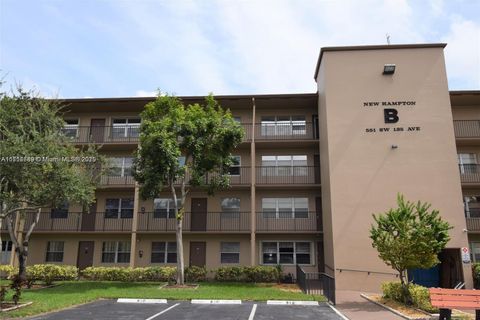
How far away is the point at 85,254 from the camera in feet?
77.8

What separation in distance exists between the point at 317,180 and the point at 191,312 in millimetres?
12639

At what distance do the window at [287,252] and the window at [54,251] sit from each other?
12397 millimetres

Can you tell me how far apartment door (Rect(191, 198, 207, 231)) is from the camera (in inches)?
908

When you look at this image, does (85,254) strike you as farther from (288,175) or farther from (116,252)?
(288,175)

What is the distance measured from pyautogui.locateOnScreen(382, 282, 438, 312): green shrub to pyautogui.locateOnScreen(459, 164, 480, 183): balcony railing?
10061 millimetres

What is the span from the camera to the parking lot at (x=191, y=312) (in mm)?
11594

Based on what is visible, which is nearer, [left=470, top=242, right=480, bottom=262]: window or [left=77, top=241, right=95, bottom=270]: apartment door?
[left=470, top=242, right=480, bottom=262]: window

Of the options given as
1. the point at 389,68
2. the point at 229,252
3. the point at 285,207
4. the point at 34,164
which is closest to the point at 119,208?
the point at 229,252

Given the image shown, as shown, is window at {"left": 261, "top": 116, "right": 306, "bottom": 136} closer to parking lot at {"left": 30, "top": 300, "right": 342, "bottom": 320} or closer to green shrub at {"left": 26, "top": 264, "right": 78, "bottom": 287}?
parking lot at {"left": 30, "top": 300, "right": 342, "bottom": 320}

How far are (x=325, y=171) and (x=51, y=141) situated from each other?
532 inches

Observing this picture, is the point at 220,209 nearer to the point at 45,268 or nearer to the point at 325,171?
the point at 325,171

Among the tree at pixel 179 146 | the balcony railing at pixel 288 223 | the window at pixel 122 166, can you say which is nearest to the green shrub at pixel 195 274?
the tree at pixel 179 146

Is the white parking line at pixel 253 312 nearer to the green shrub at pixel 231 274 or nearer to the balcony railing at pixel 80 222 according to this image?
the green shrub at pixel 231 274

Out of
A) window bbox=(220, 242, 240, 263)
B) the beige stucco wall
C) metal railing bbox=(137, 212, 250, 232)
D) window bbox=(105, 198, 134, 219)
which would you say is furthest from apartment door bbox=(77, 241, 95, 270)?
the beige stucco wall
